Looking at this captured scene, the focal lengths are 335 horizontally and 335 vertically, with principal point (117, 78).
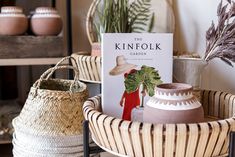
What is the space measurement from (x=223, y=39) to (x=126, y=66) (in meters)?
0.22

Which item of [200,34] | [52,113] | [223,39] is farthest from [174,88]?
[200,34]

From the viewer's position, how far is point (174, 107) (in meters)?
0.60

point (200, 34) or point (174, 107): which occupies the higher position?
point (200, 34)

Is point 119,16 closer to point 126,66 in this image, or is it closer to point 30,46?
point 126,66

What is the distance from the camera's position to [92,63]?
3.22 ft

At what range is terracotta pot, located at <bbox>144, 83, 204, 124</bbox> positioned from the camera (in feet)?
1.96

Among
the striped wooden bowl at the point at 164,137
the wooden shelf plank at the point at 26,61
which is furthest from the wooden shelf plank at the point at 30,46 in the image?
the striped wooden bowl at the point at 164,137

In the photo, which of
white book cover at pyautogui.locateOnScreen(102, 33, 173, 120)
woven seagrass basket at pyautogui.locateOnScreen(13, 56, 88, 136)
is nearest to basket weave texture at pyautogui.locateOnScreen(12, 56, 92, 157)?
woven seagrass basket at pyautogui.locateOnScreen(13, 56, 88, 136)

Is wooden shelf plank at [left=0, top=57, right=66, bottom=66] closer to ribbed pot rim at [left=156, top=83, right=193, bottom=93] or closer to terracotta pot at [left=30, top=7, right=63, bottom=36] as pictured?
terracotta pot at [left=30, top=7, right=63, bottom=36]

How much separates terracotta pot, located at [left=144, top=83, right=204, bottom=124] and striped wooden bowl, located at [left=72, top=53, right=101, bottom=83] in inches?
14.9

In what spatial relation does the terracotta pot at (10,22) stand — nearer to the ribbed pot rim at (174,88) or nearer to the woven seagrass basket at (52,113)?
the woven seagrass basket at (52,113)

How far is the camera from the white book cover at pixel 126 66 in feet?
2.40

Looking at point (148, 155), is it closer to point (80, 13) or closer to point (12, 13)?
point (12, 13)

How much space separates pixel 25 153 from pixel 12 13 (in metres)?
0.61
